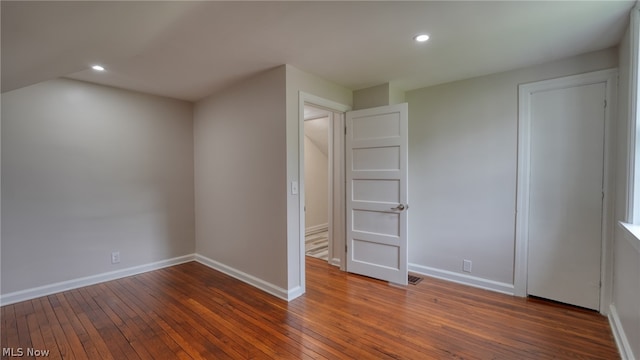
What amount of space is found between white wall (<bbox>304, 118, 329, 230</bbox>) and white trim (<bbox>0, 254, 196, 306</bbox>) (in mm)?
2777

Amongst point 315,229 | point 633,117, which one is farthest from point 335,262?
point 633,117

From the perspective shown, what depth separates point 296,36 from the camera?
216 centimetres

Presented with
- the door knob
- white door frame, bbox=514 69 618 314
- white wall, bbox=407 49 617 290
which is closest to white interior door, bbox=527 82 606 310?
white door frame, bbox=514 69 618 314

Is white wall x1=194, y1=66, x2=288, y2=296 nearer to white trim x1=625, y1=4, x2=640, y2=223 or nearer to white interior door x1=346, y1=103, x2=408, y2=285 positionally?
white interior door x1=346, y1=103, x2=408, y2=285

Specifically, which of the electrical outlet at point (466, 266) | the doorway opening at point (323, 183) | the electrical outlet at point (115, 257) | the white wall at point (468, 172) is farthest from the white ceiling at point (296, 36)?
the electrical outlet at point (466, 266)

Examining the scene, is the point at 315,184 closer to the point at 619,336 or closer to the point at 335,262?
the point at 335,262

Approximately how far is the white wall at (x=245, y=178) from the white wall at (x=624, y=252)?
2564 millimetres

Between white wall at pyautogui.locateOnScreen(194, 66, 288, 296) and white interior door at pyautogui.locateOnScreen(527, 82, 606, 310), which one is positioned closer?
white interior door at pyautogui.locateOnScreen(527, 82, 606, 310)

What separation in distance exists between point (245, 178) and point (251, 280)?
1184 mm

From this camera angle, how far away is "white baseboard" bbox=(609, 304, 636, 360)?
6.00ft

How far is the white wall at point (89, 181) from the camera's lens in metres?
2.79

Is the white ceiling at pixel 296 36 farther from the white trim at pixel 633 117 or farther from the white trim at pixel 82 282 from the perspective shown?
the white trim at pixel 82 282

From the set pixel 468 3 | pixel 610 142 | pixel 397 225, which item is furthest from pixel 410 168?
pixel 468 3

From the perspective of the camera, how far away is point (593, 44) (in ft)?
7.68
